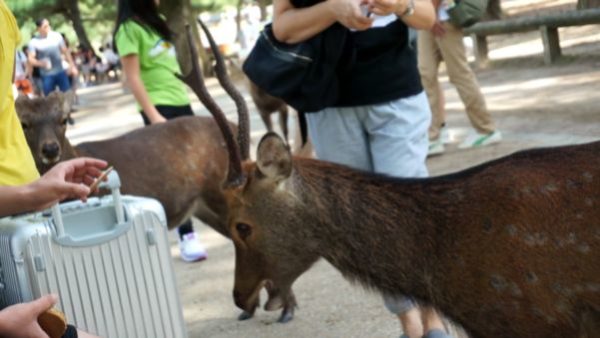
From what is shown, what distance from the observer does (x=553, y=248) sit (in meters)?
3.73

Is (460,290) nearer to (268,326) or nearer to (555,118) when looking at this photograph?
(268,326)

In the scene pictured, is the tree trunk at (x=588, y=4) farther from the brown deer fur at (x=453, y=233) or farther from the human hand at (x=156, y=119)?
the brown deer fur at (x=453, y=233)

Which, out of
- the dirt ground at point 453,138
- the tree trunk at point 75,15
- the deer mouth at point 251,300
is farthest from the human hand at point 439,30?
the tree trunk at point 75,15

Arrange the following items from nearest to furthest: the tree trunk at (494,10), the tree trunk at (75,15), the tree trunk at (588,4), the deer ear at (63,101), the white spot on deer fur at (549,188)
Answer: the white spot on deer fur at (549,188) < the deer ear at (63,101) < the tree trunk at (588,4) < the tree trunk at (494,10) < the tree trunk at (75,15)

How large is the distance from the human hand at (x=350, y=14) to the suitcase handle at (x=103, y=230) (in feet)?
3.88

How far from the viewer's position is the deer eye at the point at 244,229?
14.5 feet

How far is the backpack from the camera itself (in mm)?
10070

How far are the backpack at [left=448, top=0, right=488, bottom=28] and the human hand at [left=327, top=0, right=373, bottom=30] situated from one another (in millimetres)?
5422

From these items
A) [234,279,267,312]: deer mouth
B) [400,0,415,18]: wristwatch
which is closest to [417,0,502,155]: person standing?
[400,0,415,18]: wristwatch

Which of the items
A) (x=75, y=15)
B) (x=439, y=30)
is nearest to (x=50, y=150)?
(x=439, y=30)

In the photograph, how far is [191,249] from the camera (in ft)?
28.5

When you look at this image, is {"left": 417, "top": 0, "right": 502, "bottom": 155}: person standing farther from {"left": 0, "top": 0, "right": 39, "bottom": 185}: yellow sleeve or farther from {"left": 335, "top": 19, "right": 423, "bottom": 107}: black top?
{"left": 0, "top": 0, "right": 39, "bottom": 185}: yellow sleeve

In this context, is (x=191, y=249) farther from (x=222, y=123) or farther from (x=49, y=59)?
(x=49, y=59)

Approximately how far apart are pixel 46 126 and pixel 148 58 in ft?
3.53
